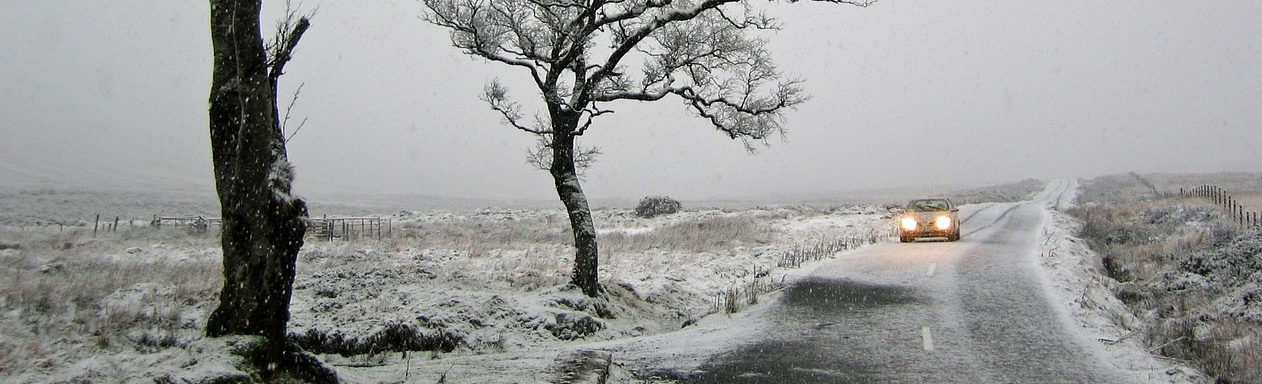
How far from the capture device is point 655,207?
156ft

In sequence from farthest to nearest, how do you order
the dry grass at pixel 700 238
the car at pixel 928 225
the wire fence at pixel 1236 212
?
the car at pixel 928 225, the dry grass at pixel 700 238, the wire fence at pixel 1236 212

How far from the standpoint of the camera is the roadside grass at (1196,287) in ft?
31.3

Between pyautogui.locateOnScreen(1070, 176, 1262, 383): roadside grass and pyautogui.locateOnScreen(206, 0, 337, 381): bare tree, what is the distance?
9.50m

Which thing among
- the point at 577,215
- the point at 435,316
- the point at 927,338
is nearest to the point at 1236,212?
the point at 927,338

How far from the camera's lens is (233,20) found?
6.56 m

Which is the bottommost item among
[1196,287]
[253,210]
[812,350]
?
[812,350]

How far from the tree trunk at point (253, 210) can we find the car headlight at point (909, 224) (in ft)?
72.5

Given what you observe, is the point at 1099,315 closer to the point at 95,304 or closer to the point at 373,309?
the point at 373,309

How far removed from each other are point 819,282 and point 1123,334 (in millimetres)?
5939

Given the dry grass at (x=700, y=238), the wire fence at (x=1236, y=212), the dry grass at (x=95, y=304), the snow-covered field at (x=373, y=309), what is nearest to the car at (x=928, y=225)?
the dry grass at (x=700, y=238)

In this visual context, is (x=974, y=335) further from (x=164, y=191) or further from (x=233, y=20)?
(x=164, y=191)

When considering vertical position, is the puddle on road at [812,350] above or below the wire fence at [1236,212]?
below

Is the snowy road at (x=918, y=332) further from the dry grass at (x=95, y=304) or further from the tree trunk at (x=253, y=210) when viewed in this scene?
the dry grass at (x=95, y=304)

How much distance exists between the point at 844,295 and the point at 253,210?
35.5 feet
